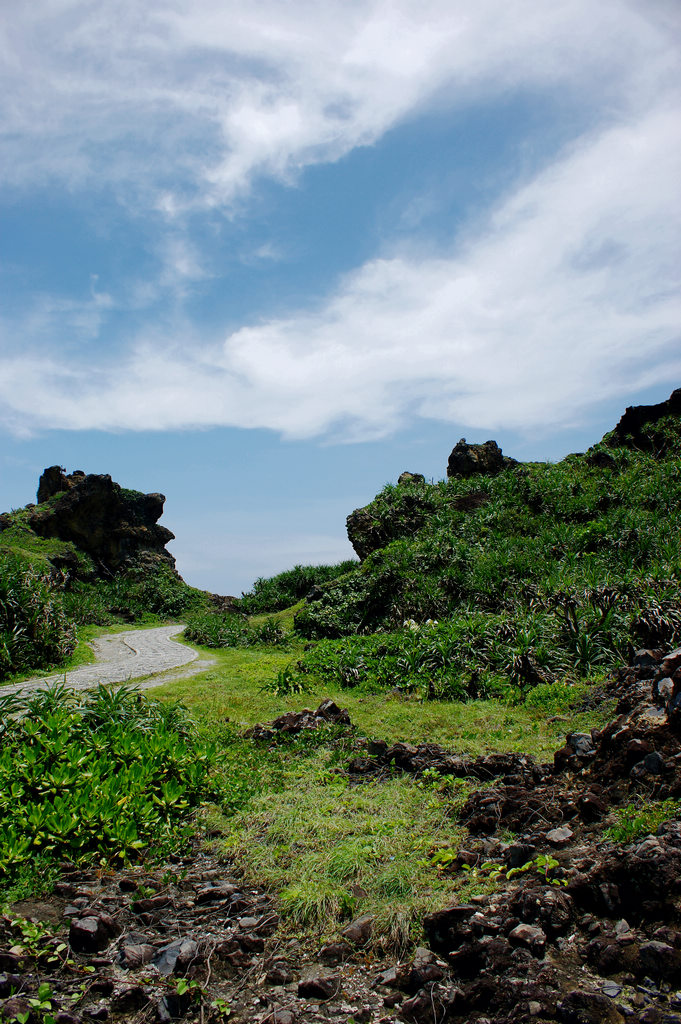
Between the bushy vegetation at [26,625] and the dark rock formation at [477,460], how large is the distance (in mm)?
16213

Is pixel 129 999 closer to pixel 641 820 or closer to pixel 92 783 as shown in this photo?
pixel 92 783

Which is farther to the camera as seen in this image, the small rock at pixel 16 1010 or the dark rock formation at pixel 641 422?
the dark rock formation at pixel 641 422

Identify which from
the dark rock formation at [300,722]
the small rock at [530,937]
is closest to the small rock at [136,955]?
the small rock at [530,937]

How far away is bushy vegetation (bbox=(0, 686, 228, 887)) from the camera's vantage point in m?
4.38

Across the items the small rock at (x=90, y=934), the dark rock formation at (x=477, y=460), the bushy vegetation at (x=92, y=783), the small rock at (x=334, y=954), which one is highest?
the dark rock formation at (x=477, y=460)

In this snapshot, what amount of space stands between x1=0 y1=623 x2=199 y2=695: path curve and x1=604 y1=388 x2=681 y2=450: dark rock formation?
19724mm

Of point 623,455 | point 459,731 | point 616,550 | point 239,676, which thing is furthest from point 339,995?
point 623,455

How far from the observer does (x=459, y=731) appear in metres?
7.69

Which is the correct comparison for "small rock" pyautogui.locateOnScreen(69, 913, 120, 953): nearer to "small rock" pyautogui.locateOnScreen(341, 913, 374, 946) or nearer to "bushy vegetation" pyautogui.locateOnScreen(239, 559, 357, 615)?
"small rock" pyautogui.locateOnScreen(341, 913, 374, 946)

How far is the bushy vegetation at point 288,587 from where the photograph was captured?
92.4ft

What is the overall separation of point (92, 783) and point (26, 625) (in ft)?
30.6

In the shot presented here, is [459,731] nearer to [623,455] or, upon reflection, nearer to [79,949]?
[79,949]

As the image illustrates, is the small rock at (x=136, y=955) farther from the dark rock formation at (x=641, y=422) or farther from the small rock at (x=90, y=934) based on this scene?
the dark rock formation at (x=641, y=422)

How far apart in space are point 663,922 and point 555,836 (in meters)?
1.07
